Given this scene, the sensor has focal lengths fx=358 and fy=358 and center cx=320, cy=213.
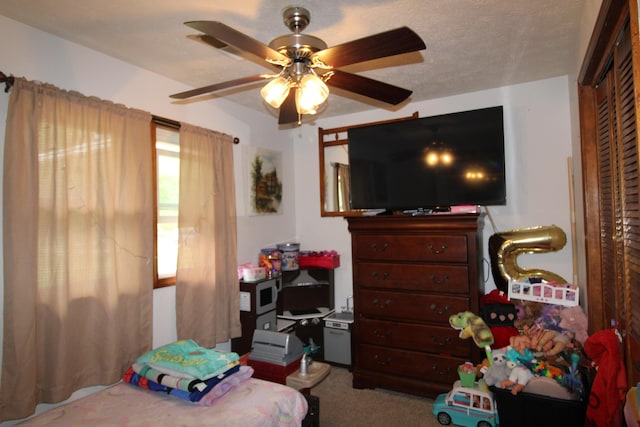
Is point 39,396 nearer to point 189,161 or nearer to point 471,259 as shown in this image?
point 189,161

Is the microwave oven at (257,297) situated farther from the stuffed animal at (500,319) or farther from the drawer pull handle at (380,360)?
the stuffed animal at (500,319)

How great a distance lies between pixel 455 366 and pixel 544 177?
5.62 ft

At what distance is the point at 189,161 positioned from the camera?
278cm

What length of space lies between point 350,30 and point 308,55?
0.63 metres

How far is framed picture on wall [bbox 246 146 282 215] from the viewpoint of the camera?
3.49m

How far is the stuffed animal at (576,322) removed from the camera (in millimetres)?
2268

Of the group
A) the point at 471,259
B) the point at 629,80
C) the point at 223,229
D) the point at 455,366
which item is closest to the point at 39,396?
the point at 223,229

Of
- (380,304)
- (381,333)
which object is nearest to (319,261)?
(380,304)

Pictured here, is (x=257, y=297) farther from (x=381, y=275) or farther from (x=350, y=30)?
(x=350, y=30)

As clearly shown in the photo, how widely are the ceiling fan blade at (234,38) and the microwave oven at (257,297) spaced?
2.00 metres

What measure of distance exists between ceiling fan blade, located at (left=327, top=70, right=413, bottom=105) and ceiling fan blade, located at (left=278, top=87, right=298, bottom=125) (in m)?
0.26

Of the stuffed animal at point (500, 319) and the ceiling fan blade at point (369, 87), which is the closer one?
the ceiling fan blade at point (369, 87)

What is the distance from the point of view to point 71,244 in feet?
6.68

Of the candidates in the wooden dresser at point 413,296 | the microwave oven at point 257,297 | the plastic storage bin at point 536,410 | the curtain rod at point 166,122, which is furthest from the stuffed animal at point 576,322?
the curtain rod at point 166,122
